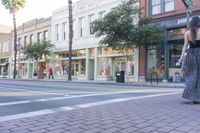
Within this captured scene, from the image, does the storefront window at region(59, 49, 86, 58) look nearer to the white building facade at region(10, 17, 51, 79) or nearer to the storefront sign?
the white building facade at region(10, 17, 51, 79)

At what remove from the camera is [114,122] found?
15.9 feet

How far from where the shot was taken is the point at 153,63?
26.1 metres

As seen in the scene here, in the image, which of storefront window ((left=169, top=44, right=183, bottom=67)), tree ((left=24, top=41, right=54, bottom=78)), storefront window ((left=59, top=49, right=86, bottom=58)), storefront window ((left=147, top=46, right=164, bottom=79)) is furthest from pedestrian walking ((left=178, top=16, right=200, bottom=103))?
tree ((left=24, top=41, right=54, bottom=78))

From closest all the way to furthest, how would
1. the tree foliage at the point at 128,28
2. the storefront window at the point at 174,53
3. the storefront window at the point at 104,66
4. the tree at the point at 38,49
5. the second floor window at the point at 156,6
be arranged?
the tree foliage at the point at 128,28, the storefront window at the point at 174,53, the second floor window at the point at 156,6, the storefront window at the point at 104,66, the tree at the point at 38,49

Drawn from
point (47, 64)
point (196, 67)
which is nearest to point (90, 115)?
point (196, 67)

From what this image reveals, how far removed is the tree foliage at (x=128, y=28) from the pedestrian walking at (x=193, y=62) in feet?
54.0

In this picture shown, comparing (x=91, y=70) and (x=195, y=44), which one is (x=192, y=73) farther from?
(x=91, y=70)

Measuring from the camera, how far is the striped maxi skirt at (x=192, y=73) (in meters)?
6.55

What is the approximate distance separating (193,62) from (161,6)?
19.9m

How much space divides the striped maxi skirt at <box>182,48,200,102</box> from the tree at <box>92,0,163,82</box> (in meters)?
16.5

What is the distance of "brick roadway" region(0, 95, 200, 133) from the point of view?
4328 mm

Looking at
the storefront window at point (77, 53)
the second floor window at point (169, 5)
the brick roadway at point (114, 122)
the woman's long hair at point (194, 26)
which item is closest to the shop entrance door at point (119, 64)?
the storefront window at point (77, 53)

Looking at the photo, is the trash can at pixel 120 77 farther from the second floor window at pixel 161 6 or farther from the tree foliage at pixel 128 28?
the second floor window at pixel 161 6

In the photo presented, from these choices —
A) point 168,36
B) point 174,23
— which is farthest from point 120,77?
point 174,23
